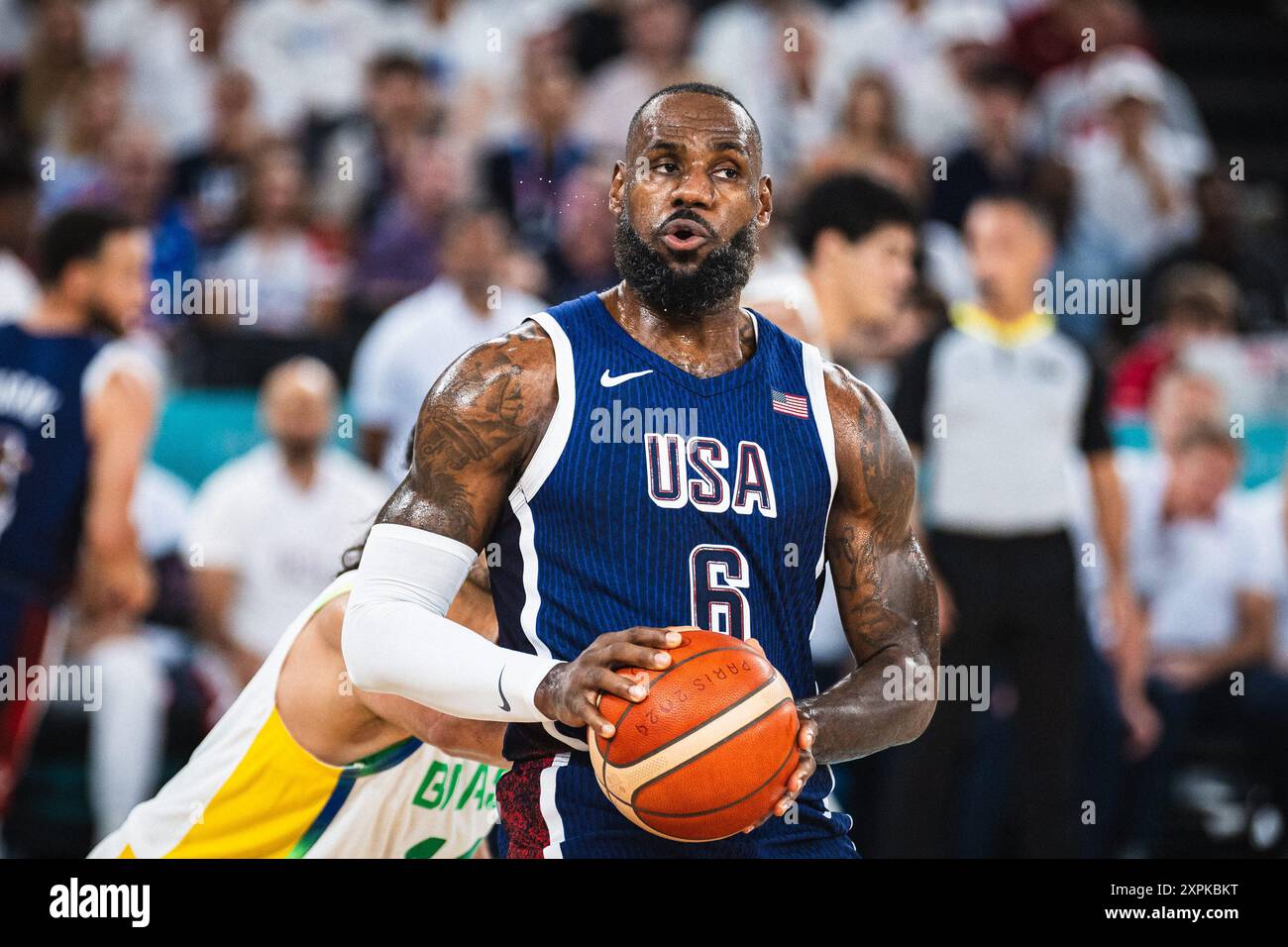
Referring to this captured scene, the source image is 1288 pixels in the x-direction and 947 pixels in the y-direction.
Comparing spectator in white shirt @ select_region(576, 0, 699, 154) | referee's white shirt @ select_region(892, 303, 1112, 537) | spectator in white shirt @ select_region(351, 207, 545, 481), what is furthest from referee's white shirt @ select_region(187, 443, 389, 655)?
spectator in white shirt @ select_region(576, 0, 699, 154)

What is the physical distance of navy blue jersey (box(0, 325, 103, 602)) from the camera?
6.25m

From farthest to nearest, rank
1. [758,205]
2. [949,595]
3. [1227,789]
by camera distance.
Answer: [1227,789], [949,595], [758,205]

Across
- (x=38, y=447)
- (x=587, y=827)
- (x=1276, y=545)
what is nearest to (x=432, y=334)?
(x=38, y=447)

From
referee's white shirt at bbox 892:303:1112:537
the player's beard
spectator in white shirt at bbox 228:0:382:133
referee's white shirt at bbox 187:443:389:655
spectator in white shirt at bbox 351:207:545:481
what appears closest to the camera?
the player's beard

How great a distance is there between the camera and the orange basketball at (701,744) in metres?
2.67

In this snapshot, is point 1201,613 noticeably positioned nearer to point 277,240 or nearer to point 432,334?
point 432,334

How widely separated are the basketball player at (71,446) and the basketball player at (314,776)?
276 centimetres

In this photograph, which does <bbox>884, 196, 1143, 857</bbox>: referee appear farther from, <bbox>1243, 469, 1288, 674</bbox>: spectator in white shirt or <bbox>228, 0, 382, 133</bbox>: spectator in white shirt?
<bbox>228, 0, 382, 133</bbox>: spectator in white shirt

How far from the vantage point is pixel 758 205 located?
127 inches

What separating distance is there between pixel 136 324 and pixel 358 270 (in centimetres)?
113

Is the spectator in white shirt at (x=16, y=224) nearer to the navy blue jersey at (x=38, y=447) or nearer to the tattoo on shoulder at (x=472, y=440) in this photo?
the navy blue jersey at (x=38, y=447)

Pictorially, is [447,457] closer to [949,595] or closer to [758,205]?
[758,205]

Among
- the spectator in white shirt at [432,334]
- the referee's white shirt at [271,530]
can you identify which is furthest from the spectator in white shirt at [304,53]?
the referee's white shirt at [271,530]
